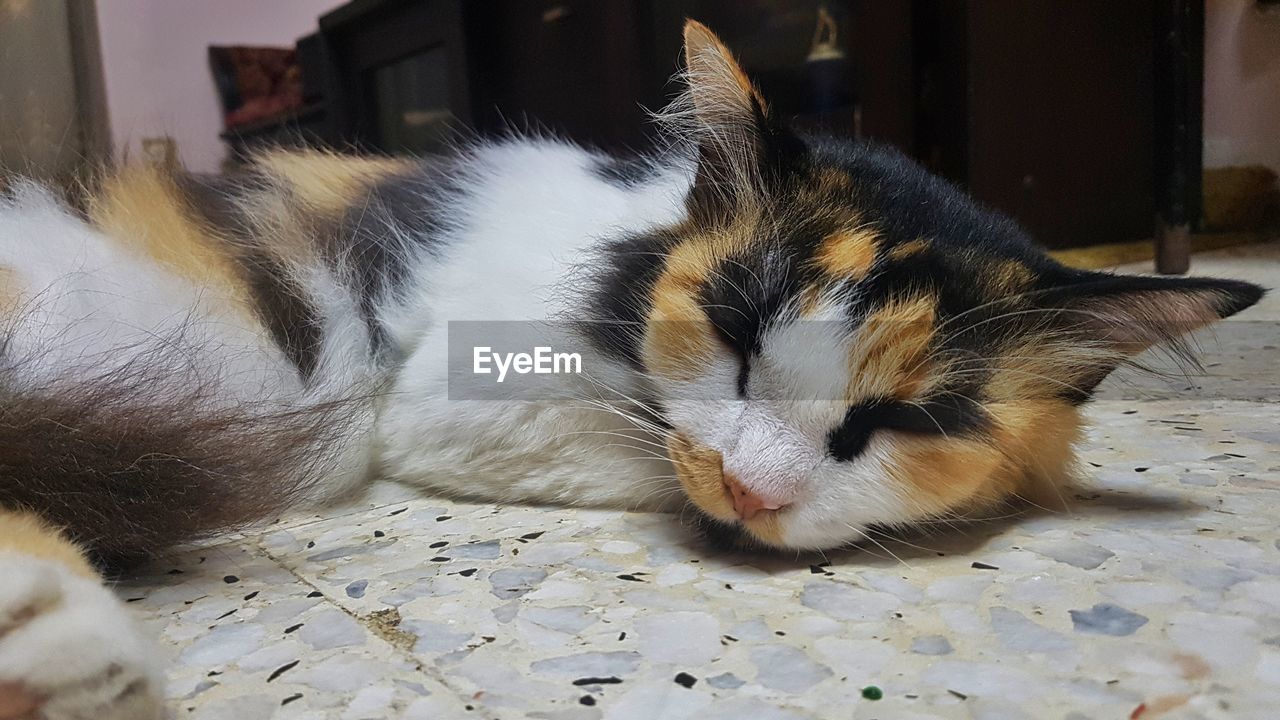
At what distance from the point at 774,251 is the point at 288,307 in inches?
29.3

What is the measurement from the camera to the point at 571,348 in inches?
46.2

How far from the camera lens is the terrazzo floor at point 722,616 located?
66cm

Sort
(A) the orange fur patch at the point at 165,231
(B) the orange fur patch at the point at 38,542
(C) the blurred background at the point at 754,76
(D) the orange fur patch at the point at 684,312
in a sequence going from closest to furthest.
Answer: (B) the orange fur patch at the point at 38,542 < (D) the orange fur patch at the point at 684,312 < (A) the orange fur patch at the point at 165,231 < (C) the blurred background at the point at 754,76

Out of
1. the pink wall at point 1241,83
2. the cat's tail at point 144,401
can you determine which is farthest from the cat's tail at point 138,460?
the pink wall at point 1241,83

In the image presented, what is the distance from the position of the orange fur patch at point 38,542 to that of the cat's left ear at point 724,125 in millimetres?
782

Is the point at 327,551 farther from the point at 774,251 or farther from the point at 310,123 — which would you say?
the point at 310,123

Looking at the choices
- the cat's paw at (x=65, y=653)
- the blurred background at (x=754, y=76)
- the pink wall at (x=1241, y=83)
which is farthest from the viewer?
the pink wall at (x=1241, y=83)

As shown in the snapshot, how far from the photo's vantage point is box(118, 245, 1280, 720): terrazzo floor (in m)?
0.66

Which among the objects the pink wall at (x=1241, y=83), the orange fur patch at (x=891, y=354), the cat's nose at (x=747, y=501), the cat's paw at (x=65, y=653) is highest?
the pink wall at (x=1241, y=83)

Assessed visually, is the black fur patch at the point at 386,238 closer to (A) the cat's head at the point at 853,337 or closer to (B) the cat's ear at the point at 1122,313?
(A) the cat's head at the point at 853,337

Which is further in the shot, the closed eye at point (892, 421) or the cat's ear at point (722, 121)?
the cat's ear at point (722, 121)

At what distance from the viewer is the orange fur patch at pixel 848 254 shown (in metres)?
0.96

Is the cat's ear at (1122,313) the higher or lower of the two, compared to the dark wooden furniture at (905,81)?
lower

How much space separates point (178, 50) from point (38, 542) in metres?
1.66
